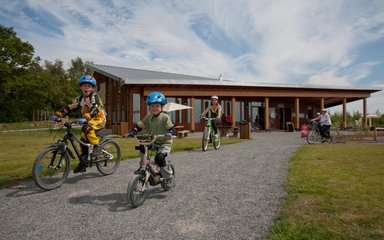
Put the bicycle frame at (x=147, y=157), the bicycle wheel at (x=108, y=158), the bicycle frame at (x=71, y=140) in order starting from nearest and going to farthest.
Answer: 1. the bicycle frame at (x=147, y=157)
2. the bicycle frame at (x=71, y=140)
3. the bicycle wheel at (x=108, y=158)

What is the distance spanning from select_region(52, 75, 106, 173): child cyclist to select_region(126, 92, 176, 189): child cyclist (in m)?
1.49

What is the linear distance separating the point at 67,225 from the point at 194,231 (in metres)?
1.49

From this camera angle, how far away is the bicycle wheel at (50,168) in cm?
451

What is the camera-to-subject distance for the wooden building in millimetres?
19375

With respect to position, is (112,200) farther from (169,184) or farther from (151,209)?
(169,184)

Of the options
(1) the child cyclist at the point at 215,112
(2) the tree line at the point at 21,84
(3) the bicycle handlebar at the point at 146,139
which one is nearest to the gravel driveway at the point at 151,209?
(3) the bicycle handlebar at the point at 146,139

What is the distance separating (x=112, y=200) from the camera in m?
4.07

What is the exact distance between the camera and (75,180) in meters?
5.36

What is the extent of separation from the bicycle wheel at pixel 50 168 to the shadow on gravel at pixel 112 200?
81cm

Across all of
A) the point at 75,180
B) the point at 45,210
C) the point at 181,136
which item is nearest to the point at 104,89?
the point at 181,136

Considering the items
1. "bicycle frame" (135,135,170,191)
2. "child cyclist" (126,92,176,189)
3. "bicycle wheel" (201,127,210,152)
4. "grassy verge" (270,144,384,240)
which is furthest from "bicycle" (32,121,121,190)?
"bicycle wheel" (201,127,210,152)

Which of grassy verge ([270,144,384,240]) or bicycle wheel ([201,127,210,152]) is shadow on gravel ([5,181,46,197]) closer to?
grassy verge ([270,144,384,240])

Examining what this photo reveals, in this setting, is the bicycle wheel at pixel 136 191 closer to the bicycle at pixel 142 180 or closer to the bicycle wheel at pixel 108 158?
the bicycle at pixel 142 180

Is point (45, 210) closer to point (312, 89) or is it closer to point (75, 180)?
point (75, 180)
